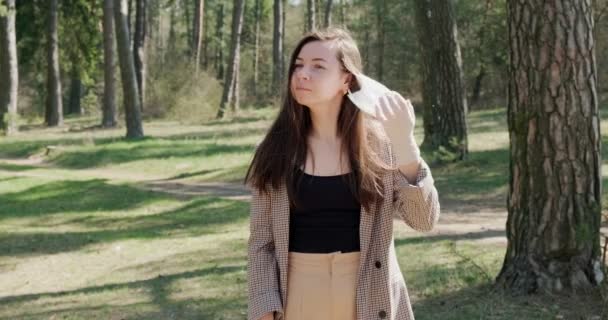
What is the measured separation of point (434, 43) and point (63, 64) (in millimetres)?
23988

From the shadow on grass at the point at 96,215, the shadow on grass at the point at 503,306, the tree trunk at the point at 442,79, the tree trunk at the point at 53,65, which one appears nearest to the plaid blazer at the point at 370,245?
the shadow on grass at the point at 503,306

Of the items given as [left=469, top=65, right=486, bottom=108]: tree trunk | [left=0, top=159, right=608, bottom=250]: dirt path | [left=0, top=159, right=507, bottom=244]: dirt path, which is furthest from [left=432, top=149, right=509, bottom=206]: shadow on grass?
[left=469, top=65, right=486, bottom=108]: tree trunk

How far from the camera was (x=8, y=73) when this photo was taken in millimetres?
28484

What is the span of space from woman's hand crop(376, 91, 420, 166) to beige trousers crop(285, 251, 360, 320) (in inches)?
15.9

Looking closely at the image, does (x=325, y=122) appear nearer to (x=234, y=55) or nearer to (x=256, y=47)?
(x=234, y=55)

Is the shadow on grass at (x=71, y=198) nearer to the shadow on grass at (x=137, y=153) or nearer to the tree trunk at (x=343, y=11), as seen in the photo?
the shadow on grass at (x=137, y=153)

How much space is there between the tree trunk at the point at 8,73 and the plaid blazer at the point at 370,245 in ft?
86.3

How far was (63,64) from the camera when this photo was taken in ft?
120

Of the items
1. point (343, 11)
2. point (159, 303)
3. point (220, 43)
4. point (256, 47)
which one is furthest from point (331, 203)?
point (220, 43)

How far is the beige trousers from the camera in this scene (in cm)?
297

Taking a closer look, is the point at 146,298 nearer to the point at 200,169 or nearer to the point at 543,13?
the point at 543,13

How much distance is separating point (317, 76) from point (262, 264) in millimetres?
682

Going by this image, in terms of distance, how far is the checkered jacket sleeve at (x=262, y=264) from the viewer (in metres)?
3.03

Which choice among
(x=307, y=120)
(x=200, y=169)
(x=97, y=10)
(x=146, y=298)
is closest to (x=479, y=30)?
(x=97, y=10)
